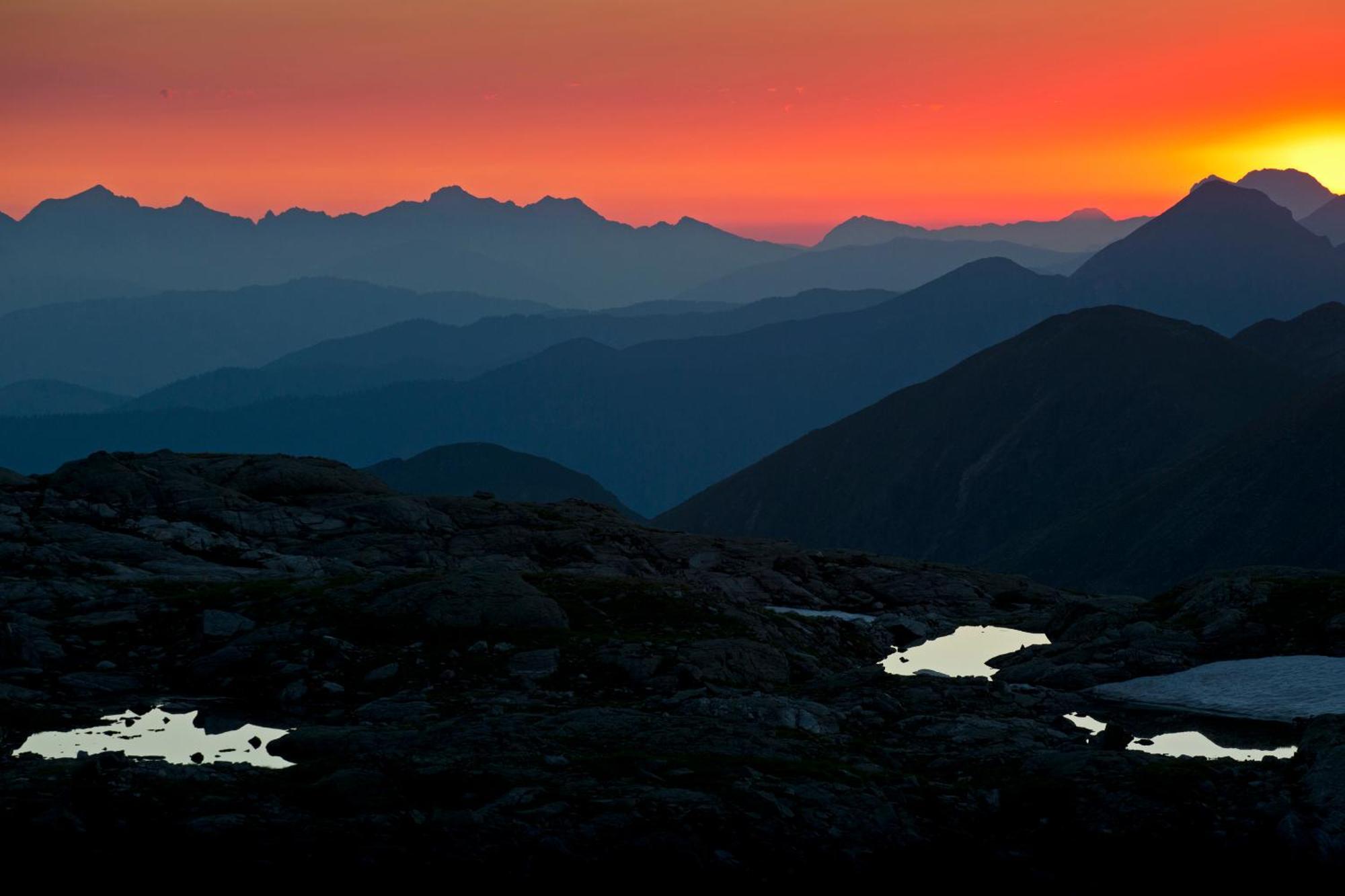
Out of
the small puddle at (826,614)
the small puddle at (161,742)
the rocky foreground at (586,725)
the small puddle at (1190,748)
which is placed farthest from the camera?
the small puddle at (826,614)

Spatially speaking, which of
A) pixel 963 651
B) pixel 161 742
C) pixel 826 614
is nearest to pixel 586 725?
pixel 161 742

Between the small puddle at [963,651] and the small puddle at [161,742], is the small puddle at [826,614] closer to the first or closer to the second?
the small puddle at [963,651]

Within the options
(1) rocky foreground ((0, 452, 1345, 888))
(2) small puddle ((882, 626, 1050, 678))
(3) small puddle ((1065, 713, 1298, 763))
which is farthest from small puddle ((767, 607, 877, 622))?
(3) small puddle ((1065, 713, 1298, 763))

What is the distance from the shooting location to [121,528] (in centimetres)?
6769

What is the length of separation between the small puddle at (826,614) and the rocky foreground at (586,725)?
5.41ft

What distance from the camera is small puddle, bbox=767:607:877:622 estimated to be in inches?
2361

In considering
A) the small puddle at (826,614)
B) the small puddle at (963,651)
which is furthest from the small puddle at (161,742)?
the small puddle at (826,614)

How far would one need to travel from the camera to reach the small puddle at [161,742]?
32875 mm

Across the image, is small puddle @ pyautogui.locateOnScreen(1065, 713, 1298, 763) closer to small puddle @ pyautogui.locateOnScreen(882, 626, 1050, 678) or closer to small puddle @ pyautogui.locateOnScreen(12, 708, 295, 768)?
small puddle @ pyautogui.locateOnScreen(882, 626, 1050, 678)

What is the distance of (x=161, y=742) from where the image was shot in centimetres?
3491

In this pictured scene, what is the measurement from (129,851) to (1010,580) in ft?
261

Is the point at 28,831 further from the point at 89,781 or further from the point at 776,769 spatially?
the point at 776,769

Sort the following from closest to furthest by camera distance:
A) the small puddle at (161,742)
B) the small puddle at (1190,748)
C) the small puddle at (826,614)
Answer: the small puddle at (161,742), the small puddle at (1190,748), the small puddle at (826,614)

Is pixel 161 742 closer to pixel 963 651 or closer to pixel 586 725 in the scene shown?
pixel 586 725
